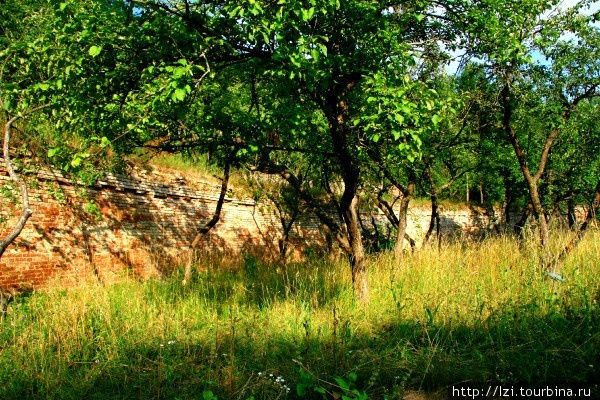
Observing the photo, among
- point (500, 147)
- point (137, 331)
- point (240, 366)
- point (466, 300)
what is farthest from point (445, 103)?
point (500, 147)

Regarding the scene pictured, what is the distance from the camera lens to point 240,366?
12.9 ft

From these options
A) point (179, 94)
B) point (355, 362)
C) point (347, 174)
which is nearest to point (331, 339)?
point (355, 362)

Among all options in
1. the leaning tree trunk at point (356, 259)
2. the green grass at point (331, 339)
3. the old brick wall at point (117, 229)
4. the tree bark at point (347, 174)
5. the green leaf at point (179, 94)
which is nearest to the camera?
the green leaf at point (179, 94)

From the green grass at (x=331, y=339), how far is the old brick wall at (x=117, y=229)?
7.42 feet

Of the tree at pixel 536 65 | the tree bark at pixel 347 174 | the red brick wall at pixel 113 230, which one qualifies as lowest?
the red brick wall at pixel 113 230

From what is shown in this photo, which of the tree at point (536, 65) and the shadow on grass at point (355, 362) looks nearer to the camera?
the shadow on grass at point (355, 362)

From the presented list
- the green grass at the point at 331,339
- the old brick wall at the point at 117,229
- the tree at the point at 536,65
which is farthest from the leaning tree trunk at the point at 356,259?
the old brick wall at the point at 117,229

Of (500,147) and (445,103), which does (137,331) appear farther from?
(500,147)

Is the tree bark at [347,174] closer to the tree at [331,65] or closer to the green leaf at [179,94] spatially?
the tree at [331,65]

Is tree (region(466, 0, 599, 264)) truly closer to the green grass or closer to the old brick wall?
the green grass

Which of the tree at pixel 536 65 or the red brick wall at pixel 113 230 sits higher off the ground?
the tree at pixel 536 65

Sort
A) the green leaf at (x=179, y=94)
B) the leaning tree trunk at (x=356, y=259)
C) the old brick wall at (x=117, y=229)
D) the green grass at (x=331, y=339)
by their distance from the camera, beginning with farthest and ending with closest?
the old brick wall at (x=117, y=229) < the leaning tree trunk at (x=356, y=259) < the green grass at (x=331, y=339) < the green leaf at (x=179, y=94)

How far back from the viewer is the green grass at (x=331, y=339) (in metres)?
3.54

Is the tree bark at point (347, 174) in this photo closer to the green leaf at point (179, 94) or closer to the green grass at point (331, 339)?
the green grass at point (331, 339)
